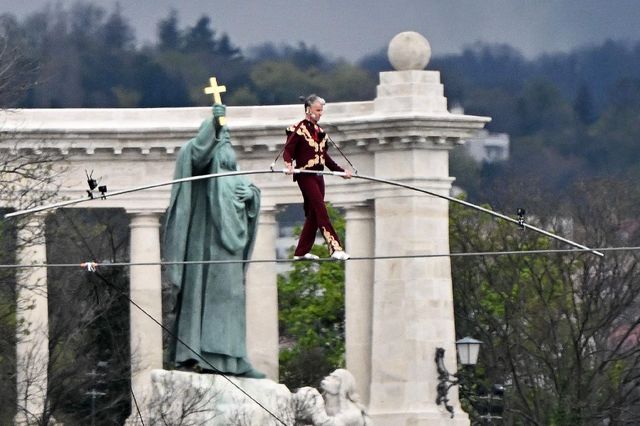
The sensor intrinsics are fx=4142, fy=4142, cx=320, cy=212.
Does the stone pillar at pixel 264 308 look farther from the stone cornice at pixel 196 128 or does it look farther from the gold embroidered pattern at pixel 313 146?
the gold embroidered pattern at pixel 313 146

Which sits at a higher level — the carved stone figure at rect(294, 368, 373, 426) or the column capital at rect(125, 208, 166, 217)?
the column capital at rect(125, 208, 166, 217)

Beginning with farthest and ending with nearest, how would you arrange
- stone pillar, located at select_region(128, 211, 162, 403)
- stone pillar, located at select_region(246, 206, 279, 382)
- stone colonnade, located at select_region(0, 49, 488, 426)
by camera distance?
stone pillar, located at select_region(246, 206, 279, 382) → stone pillar, located at select_region(128, 211, 162, 403) → stone colonnade, located at select_region(0, 49, 488, 426)

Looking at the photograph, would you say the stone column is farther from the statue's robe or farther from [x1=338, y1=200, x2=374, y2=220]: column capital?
the statue's robe

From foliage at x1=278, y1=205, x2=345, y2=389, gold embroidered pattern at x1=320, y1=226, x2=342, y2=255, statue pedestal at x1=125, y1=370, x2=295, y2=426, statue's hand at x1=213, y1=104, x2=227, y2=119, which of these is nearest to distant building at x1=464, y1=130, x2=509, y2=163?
foliage at x1=278, y1=205, x2=345, y2=389

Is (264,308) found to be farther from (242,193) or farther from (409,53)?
(242,193)

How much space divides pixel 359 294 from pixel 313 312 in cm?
2605

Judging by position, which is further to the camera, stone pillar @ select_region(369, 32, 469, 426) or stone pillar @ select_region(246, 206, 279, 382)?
stone pillar @ select_region(246, 206, 279, 382)

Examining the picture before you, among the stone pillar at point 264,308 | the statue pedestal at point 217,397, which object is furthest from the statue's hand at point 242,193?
the stone pillar at point 264,308

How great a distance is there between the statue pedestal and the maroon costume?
9.10 meters

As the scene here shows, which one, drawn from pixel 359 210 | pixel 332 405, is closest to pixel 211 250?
pixel 332 405

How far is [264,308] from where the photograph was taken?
105188 millimetres

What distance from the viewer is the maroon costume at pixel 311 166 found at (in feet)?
201

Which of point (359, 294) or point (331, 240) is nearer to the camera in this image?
point (331, 240)

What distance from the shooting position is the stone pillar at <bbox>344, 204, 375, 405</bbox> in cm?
10412
